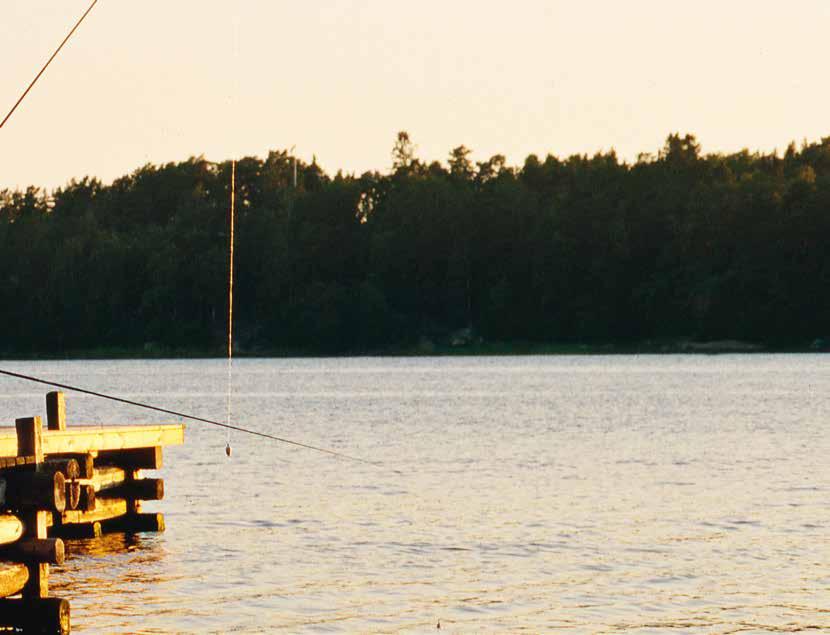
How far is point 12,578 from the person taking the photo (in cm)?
1409

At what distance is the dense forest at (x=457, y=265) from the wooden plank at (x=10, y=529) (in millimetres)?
127557

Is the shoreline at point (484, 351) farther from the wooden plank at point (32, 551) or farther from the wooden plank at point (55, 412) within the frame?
the wooden plank at point (32, 551)

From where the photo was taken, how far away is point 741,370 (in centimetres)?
10794

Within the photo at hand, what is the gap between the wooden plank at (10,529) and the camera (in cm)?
1413

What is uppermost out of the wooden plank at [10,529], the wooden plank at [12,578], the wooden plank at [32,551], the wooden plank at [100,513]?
the wooden plank at [10,529]

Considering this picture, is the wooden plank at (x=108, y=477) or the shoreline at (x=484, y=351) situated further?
the shoreline at (x=484, y=351)

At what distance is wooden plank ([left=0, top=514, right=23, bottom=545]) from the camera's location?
14133mm

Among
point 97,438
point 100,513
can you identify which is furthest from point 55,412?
point 100,513

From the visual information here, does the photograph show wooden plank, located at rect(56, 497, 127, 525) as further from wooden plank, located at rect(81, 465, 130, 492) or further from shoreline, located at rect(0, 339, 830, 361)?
shoreline, located at rect(0, 339, 830, 361)

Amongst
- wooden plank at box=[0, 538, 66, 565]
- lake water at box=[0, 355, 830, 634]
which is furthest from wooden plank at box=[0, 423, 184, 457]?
lake water at box=[0, 355, 830, 634]

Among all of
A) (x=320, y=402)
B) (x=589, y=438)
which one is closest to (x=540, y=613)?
(x=589, y=438)

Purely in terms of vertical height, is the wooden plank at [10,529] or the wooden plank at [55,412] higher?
the wooden plank at [55,412]

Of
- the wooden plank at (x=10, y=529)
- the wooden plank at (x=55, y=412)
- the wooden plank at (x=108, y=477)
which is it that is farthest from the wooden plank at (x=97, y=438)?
the wooden plank at (x=10, y=529)

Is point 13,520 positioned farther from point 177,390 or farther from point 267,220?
point 267,220
